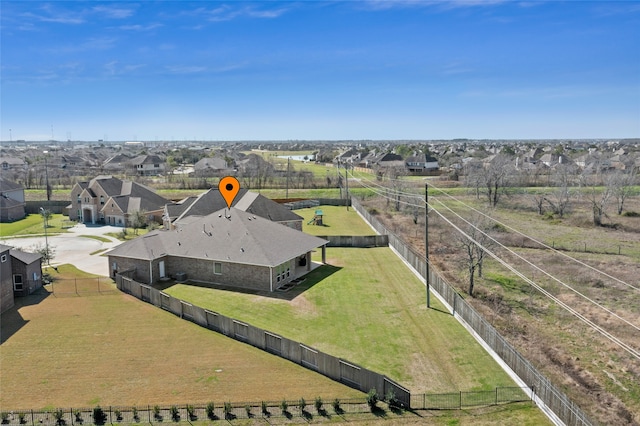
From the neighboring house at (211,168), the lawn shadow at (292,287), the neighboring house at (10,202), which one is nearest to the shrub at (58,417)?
the lawn shadow at (292,287)

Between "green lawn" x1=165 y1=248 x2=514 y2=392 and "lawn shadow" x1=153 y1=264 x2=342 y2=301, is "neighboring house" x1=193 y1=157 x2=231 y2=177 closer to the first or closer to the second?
"lawn shadow" x1=153 y1=264 x2=342 y2=301

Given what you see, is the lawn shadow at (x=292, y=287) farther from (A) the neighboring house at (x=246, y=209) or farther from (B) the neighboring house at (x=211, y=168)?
(B) the neighboring house at (x=211, y=168)

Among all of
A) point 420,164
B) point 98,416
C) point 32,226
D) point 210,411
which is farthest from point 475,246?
point 420,164

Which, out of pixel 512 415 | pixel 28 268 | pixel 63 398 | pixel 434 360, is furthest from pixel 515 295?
pixel 28 268

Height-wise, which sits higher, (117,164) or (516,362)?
(117,164)

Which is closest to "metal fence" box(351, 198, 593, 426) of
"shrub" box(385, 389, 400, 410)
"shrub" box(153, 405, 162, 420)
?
"shrub" box(385, 389, 400, 410)

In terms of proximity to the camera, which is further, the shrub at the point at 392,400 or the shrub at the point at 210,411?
the shrub at the point at 392,400

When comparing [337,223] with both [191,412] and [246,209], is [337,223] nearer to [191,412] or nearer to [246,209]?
[246,209]
